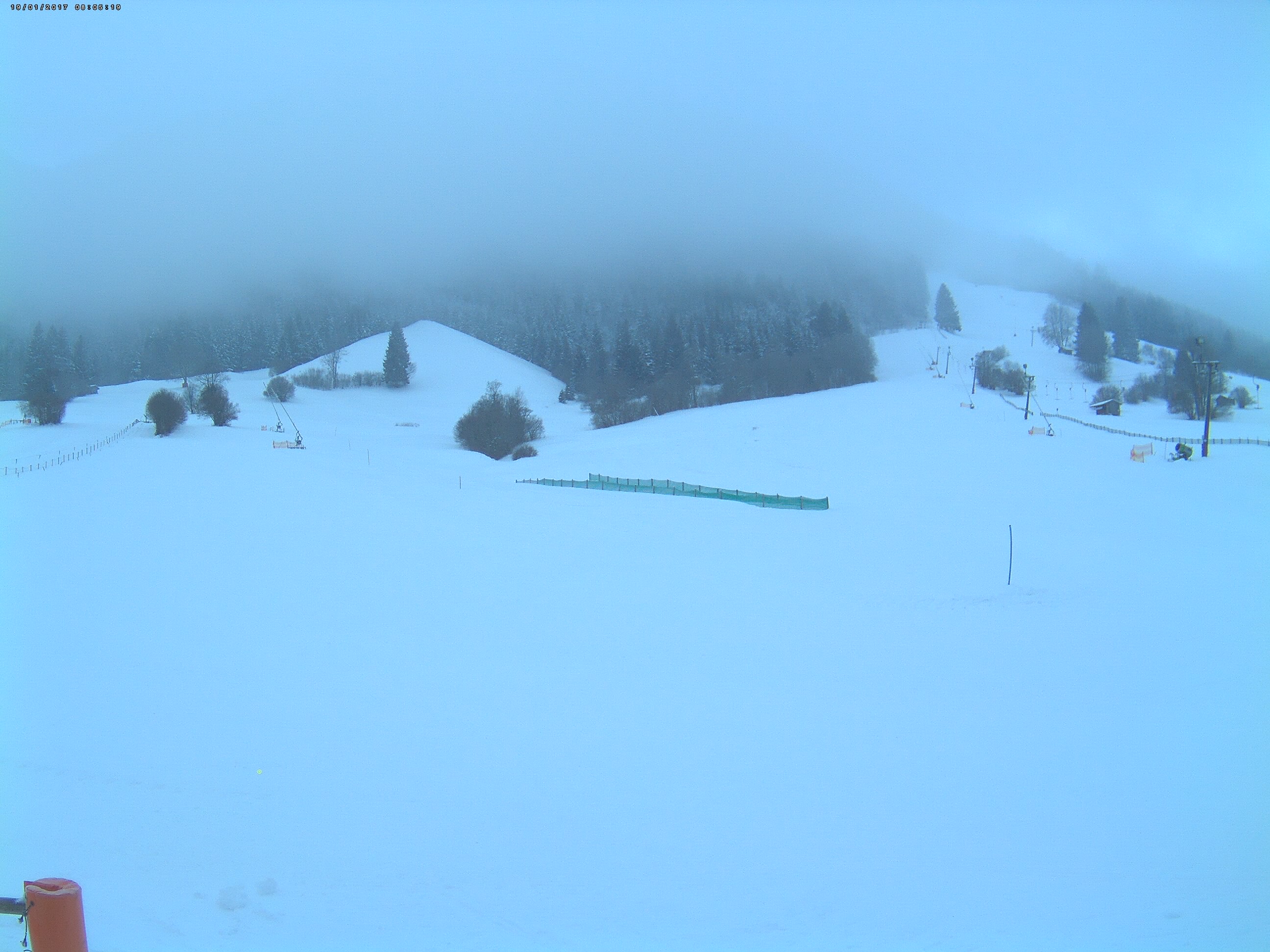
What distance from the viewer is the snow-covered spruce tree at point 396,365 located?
88438 millimetres

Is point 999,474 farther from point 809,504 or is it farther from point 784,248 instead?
point 784,248

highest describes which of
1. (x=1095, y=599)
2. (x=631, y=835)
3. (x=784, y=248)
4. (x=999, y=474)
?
(x=784, y=248)

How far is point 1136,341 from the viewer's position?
313 ft

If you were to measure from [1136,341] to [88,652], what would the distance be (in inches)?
4513

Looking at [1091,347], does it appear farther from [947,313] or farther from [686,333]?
[686,333]

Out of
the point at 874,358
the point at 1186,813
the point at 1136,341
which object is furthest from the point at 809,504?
the point at 1136,341

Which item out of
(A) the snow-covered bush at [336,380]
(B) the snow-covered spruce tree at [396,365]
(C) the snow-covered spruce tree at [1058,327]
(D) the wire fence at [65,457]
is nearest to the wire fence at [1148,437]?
(D) the wire fence at [65,457]

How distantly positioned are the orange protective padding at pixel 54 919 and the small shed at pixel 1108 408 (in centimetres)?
6635

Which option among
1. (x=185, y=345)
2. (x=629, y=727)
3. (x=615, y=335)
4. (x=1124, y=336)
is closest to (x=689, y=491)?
(x=629, y=727)

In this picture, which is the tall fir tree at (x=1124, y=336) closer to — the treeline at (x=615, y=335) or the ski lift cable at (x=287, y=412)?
the treeline at (x=615, y=335)

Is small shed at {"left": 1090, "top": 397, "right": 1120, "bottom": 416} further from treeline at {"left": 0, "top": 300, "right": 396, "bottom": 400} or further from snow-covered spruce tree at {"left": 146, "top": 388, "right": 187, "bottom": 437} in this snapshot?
→ treeline at {"left": 0, "top": 300, "right": 396, "bottom": 400}

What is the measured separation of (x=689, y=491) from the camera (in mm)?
29359

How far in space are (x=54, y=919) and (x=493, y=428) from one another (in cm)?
5242

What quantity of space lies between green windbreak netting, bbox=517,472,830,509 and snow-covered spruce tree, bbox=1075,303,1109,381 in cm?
6856
